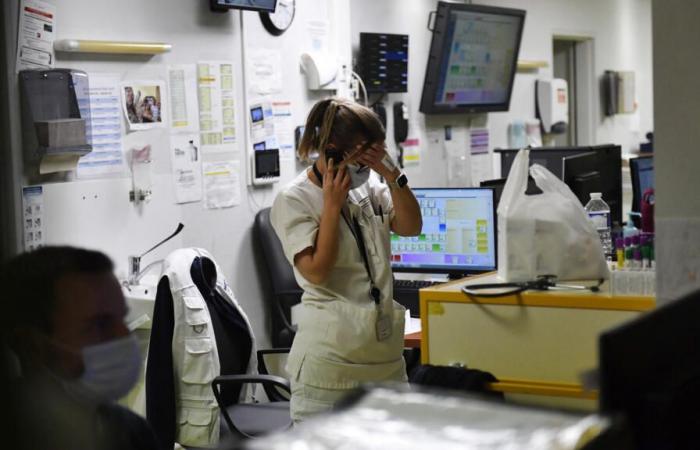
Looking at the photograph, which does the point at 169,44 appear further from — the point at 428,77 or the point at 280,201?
the point at 428,77

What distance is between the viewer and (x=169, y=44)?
4.62 metres

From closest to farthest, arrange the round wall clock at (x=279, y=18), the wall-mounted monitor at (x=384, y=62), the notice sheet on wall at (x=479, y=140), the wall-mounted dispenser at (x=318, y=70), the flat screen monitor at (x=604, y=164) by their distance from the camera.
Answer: the flat screen monitor at (x=604, y=164) < the round wall clock at (x=279, y=18) < the wall-mounted dispenser at (x=318, y=70) < the wall-mounted monitor at (x=384, y=62) < the notice sheet on wall at (x=479, y=140)

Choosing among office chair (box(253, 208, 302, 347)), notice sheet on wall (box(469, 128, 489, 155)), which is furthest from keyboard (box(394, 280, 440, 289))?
notice sheet on wall (box(469, 128, 489, 155))

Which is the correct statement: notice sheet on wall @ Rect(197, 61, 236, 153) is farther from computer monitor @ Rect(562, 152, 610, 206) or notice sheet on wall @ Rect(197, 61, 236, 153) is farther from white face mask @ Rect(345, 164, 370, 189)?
white face mask @ Rect(345, 164, 370, 189)

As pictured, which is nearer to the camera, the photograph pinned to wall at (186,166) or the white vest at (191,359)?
the white vest at (191,359)

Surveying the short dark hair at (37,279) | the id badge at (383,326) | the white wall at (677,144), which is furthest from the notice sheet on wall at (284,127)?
the short dark hair at (37,279)

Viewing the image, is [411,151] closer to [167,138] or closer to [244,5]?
[244,5]

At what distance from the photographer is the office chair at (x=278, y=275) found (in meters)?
5.16

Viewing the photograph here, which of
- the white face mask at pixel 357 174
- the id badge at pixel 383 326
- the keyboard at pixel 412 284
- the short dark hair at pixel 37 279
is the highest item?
the white face mask at pixel 357 174

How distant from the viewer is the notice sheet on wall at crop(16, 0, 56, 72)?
381 cm

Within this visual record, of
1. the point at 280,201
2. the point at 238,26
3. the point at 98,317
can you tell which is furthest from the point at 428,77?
the point at 98,317

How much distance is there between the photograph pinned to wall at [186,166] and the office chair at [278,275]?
475 mm

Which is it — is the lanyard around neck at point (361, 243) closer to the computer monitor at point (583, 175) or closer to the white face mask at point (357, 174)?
the white face mask at point (357, 174)

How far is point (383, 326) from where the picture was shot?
→ 2.90 metres
